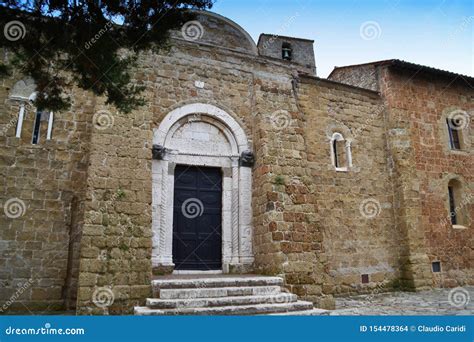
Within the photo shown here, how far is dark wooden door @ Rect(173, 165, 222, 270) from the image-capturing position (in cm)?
782

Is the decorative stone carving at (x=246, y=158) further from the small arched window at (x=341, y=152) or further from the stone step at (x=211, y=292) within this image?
the stone step at (x=211, y=292)

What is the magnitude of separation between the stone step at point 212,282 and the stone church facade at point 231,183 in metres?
0.30

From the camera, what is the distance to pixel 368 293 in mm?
9375

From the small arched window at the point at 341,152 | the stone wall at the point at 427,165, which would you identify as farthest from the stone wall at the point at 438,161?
the small arched window at the point at 341,152

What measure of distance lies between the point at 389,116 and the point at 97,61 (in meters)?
8.61

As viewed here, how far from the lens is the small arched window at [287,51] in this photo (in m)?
15.8

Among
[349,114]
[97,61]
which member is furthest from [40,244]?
[349,114]

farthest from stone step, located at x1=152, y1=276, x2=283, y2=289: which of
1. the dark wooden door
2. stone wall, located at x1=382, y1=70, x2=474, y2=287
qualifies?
stone wall, located at x1=382, y1=70, x2=474, y2=287

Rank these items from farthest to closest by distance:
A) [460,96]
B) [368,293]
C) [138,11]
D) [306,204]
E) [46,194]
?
1. [460,96]
2. [368,293]
3. [306,204]
4. [46,194]
5. [138,11]

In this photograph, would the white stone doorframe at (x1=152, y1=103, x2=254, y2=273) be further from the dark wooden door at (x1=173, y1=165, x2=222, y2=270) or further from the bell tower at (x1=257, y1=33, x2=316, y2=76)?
the bell tower at (x1=257, y1=33, x2=316, y2=76)

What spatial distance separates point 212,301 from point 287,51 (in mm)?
12695

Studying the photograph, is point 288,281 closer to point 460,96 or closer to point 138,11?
point 138,11

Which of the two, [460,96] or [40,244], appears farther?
[460,96]

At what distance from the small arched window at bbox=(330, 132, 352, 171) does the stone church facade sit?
39 mm
